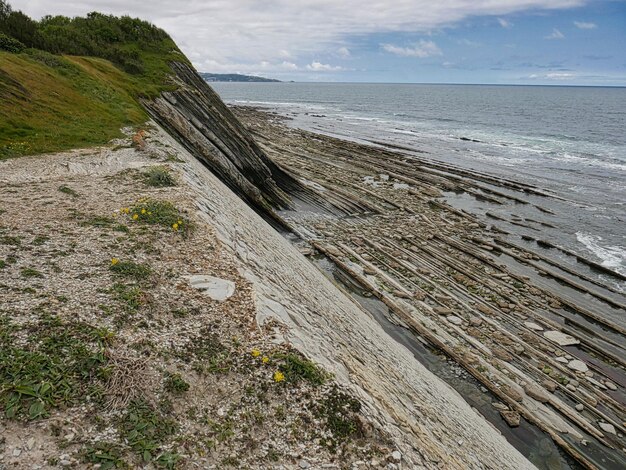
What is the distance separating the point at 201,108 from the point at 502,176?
40.5 m

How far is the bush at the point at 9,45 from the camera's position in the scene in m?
26.8

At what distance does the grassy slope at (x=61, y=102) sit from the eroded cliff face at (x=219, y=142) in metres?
2.20

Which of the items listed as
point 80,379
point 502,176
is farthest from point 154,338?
point 502,176

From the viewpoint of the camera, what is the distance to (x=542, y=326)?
65.5 feet

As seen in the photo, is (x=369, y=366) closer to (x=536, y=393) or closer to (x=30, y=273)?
(x=30, y=273)

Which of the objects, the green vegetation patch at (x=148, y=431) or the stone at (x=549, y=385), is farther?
the stone at (x=549, y=385)

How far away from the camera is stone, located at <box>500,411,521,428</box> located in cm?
1384

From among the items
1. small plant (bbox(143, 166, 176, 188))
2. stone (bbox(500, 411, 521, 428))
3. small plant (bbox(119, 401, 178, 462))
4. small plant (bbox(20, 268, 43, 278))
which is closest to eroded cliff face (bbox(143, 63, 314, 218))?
small plant (bbox(143, 166, 176, 188))

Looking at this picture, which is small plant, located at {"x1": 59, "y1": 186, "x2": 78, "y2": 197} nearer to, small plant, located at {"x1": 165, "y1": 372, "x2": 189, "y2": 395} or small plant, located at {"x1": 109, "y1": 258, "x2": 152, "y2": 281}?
small plant, located at {"x1": 109, "y1": 258, "x2": 152, "y2": 281}

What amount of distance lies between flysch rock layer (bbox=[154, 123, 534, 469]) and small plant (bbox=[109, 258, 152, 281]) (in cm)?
254

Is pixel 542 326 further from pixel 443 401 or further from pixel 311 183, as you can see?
pixel 311 183

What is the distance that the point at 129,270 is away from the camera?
380 inches

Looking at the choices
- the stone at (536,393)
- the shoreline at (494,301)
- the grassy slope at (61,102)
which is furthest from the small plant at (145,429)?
the grassy slope at (61,102)

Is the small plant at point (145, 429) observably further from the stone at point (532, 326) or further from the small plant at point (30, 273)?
the stone at point (532, 326)
